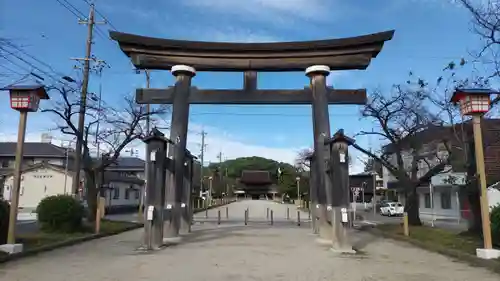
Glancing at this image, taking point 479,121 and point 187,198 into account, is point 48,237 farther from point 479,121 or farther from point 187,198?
point 479,121

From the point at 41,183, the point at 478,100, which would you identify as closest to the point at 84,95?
the point at 478,100

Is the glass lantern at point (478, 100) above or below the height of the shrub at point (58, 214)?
above

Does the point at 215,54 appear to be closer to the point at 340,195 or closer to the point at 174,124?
the point at 174,124

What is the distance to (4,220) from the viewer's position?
37.1 feet

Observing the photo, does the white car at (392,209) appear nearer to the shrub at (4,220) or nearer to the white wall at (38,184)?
the white wall at (38,184)

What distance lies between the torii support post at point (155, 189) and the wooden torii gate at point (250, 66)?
9.36 ft

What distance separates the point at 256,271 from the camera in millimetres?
9508

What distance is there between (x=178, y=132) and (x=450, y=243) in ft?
35.4

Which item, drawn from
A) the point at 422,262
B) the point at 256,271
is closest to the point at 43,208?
the point at 256,271

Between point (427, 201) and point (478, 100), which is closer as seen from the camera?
point (478, 100)

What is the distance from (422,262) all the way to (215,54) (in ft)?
36.4

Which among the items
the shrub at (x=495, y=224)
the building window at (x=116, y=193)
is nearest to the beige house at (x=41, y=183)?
the building window at (x=116, y=193)

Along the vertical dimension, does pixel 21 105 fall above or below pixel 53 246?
above

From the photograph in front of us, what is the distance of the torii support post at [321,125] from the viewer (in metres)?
16.8
